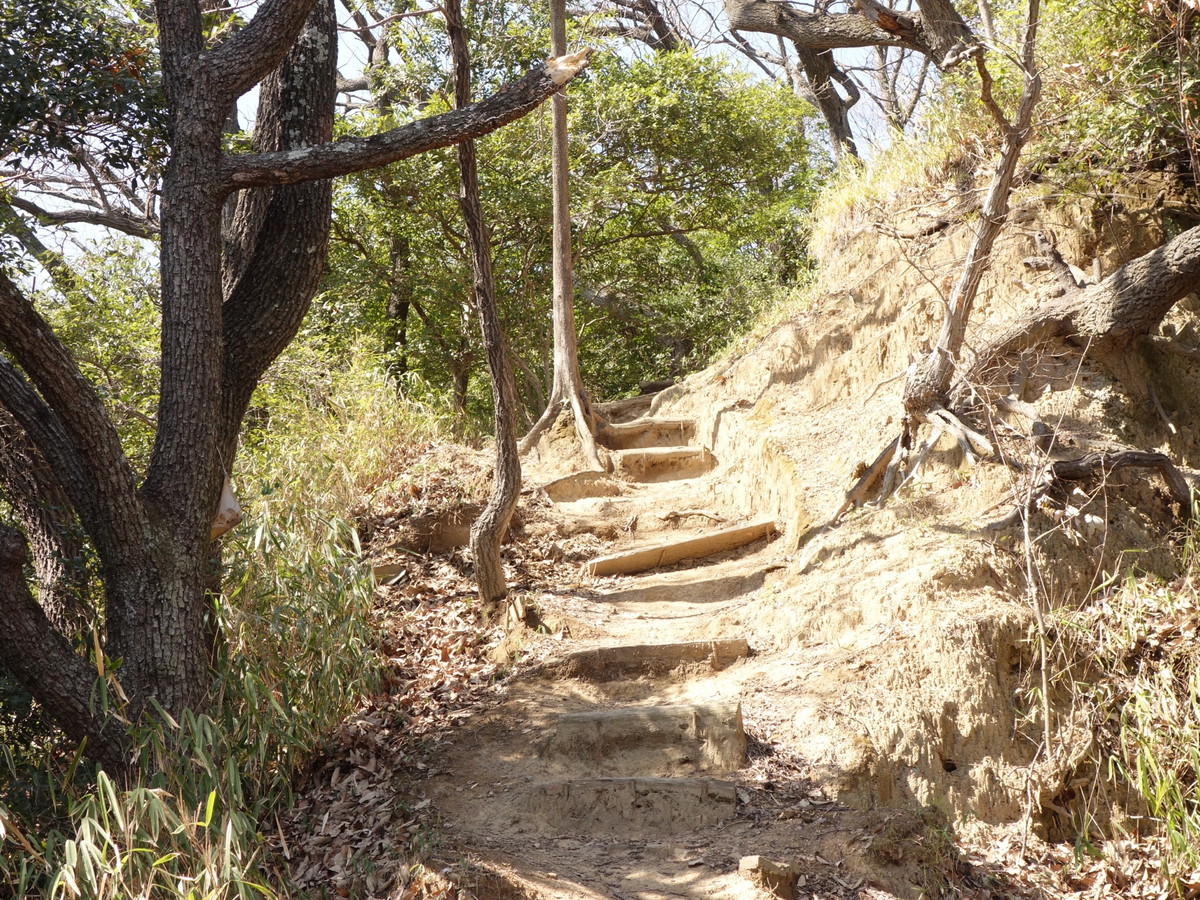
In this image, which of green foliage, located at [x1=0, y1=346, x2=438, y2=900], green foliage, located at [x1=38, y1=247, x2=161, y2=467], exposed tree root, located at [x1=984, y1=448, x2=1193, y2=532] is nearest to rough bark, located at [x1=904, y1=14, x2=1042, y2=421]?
exposed tree root, located at [x1=984, y1=448, x2=1193, y2=532]

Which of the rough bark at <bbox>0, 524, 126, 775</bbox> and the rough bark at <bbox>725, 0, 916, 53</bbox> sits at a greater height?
the rough bark at <bbox>725, 0, 916, 53</bbox>

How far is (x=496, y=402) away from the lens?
24.5 feet

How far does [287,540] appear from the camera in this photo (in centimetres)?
580

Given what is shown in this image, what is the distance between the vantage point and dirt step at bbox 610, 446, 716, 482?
10.3 metres

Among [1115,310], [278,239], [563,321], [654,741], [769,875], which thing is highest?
[278,239]

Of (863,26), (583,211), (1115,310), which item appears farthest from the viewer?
(583,211)

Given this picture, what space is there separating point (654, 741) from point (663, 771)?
0.61 ft

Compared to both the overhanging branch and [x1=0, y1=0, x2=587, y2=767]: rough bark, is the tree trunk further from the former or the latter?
the overhanging branch

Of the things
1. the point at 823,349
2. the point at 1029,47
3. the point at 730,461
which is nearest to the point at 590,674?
the point at 730,461

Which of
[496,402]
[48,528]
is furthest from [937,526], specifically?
[48,528]

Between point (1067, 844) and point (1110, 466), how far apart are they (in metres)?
2.45

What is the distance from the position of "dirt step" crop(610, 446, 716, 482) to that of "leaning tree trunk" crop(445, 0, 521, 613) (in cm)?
297

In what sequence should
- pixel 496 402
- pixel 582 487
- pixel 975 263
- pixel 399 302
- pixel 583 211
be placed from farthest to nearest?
pixel 399 302 < pixel 583 211 < pixel 582 487 < pixel 496 402 < pixel 975 263

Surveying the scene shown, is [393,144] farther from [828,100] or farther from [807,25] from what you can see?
[828,100]
